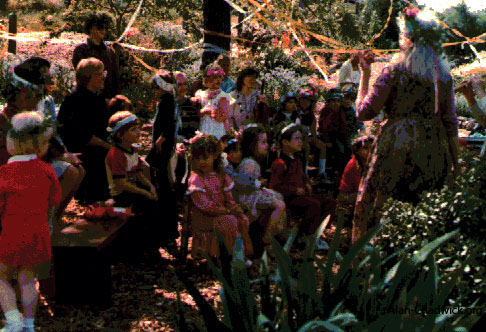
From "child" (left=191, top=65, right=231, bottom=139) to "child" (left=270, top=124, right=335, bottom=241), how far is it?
1.05m

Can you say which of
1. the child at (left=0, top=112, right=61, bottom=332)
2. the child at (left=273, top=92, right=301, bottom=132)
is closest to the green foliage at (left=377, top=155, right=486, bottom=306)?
the child at (left=0, top=112, right=61, bottom=332)

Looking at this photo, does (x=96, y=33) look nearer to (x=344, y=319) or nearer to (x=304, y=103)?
(x=304, y=103)

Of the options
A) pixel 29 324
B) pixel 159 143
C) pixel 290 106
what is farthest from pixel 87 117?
pixel 290 106

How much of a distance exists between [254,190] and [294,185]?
0.52m

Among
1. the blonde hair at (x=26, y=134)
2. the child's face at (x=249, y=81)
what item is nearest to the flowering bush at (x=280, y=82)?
the child's face at (x=249, y=81)

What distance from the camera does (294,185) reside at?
5328mm

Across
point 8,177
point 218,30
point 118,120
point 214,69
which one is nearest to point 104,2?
point 218,30

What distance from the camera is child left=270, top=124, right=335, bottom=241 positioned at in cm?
523

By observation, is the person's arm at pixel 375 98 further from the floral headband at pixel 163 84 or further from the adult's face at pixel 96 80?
the adult's face at pixel 96 80

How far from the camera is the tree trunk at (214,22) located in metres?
8.87

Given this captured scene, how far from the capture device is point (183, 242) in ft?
15.5

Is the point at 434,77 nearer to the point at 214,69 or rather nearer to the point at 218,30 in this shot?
the point at 214,69

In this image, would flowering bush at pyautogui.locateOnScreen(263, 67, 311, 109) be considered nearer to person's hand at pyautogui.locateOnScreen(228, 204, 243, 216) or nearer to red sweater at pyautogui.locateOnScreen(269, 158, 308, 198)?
red sweater at pyautogui.locateOnScreen(269, 158, 308, 198)

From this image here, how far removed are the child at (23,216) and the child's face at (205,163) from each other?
1.44 meters
